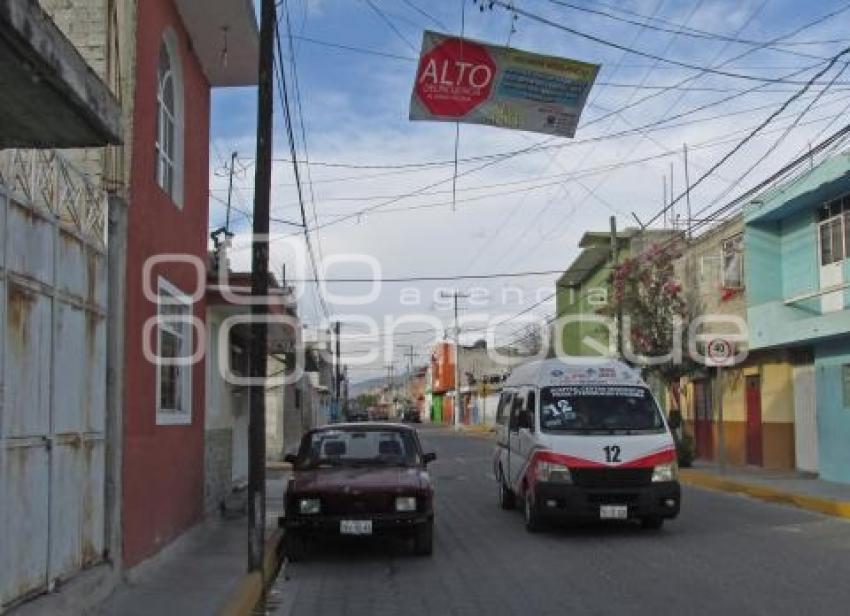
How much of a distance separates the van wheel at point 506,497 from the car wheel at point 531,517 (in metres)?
2.66

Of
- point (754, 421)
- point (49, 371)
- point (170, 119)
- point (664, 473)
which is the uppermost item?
point (170, 119)

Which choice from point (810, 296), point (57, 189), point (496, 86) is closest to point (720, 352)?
point (810, 296)

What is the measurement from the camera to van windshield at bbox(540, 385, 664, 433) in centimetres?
1405

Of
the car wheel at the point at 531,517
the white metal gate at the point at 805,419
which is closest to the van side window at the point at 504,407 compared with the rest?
the car wheel at the point at 531,517

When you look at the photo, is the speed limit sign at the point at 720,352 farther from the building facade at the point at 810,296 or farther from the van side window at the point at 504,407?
the van side window at the point at 504,407

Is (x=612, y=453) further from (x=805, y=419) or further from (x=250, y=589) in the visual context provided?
(x=805, y=419)

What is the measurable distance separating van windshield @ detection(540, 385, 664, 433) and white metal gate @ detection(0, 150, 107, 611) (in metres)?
6.91

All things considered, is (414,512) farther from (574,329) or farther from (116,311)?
(574,329)

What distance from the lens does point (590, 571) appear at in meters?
10.8

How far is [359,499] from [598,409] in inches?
162

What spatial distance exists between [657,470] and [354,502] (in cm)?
408

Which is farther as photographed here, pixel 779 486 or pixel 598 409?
pixel 779 486

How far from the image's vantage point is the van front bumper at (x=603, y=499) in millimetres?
13164

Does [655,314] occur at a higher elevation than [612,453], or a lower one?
higher
